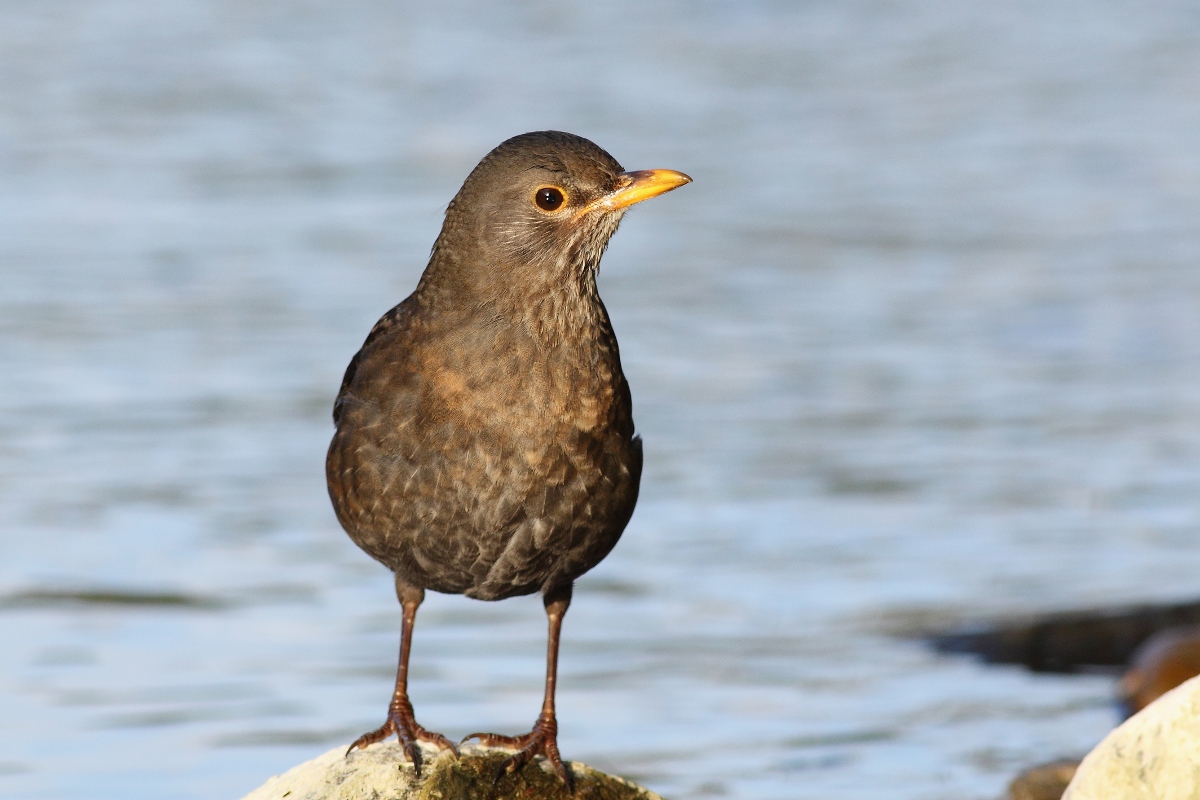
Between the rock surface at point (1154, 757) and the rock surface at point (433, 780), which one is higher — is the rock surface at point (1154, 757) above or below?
below

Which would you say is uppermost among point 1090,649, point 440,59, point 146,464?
point 440,59

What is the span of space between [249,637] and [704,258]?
7383mm

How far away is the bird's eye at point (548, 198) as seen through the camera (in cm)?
549

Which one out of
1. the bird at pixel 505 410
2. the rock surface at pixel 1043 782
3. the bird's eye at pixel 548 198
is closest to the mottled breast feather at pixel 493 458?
the bird at pixel 505 410

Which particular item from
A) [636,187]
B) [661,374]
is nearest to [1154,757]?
[636,187]

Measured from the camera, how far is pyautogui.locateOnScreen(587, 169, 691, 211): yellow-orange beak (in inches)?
215

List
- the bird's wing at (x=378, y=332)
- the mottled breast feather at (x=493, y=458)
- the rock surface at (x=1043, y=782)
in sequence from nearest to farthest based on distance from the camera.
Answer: the mottled breast feather at (x=493, y=458) → the bird's wing at (x=378, y=332) → the rock surface at (x=1043, y=782)

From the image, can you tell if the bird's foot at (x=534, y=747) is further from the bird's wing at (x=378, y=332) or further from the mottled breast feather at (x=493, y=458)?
the bird's wing at (x=378, y=332)

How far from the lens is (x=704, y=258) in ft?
49.9

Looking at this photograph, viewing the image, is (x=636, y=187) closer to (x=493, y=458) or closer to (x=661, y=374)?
(x=493, y=458)

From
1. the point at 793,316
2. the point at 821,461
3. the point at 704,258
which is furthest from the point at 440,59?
the point at 821,461

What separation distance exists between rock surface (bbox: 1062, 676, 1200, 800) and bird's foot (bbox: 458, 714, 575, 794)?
4.98ft

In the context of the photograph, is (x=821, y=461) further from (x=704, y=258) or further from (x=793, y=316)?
(x=704, y=258)

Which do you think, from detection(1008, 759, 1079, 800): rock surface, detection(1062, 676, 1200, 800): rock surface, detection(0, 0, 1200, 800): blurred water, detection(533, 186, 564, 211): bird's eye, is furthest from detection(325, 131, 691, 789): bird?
detection(1008, 759, 1079, 800): rock surface
